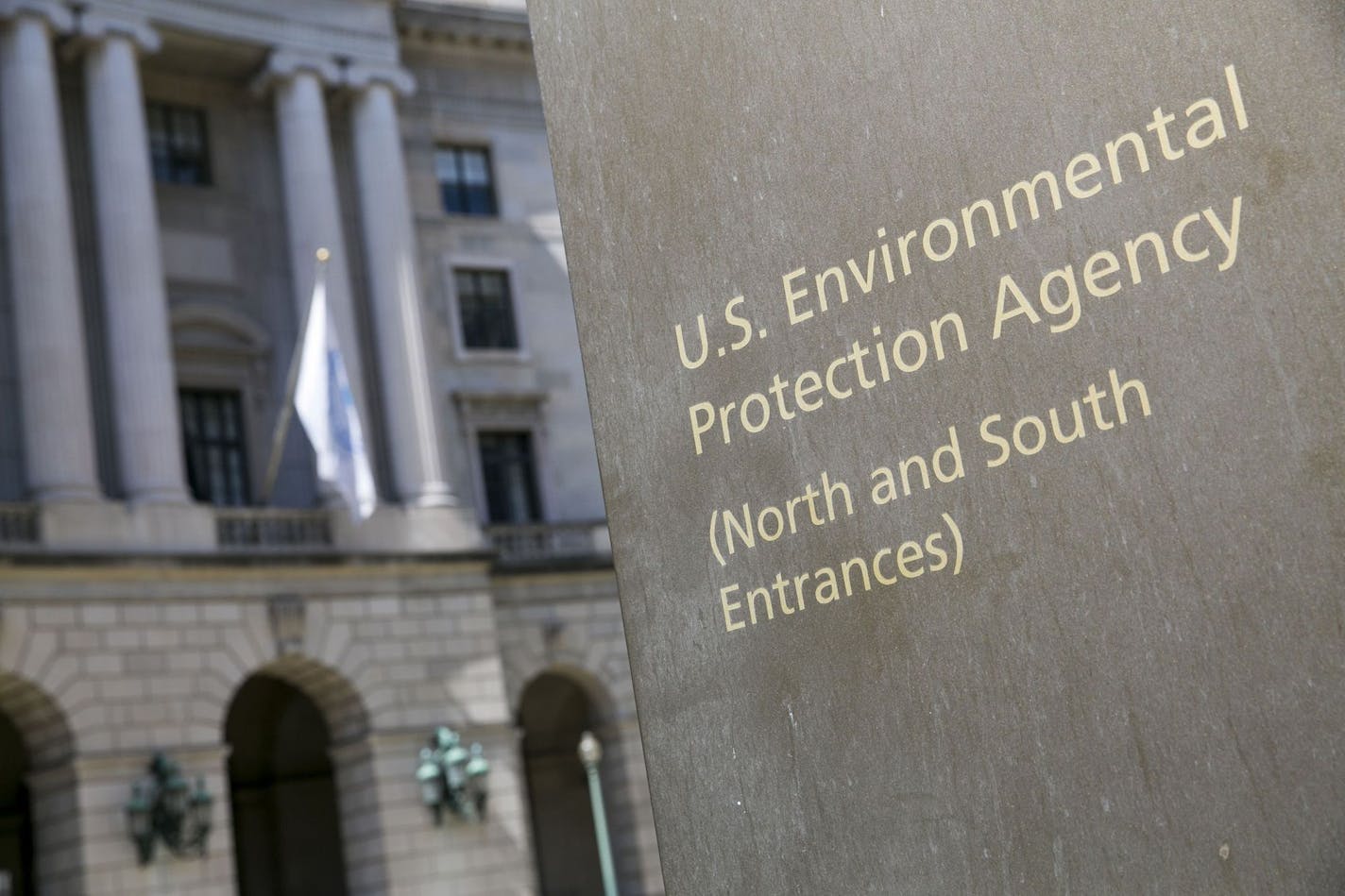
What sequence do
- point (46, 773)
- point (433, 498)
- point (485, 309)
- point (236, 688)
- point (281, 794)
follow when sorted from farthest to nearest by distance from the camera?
point (485, 309) < point (281, 794) < point (433, 498) < point (236, 688) < point (46, 773)

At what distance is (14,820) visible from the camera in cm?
3059

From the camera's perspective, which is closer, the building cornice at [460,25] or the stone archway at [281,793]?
the stone archway at [281,793]

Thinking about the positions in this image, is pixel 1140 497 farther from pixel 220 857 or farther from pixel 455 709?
pixel 455 709

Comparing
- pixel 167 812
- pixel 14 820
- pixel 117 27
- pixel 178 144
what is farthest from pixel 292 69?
pixel 14 820

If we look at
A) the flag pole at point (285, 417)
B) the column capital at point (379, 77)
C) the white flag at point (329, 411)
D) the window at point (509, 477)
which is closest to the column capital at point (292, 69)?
the column capital at point (379, 77)

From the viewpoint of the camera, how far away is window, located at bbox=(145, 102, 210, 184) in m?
32.2

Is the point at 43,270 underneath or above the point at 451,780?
above

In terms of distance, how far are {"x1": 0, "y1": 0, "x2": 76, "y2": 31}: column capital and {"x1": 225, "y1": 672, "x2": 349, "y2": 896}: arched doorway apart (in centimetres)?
1318

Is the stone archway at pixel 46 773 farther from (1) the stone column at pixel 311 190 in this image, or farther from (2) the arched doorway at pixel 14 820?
(1) the stone column at pixel 311 190

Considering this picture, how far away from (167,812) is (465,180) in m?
16.3

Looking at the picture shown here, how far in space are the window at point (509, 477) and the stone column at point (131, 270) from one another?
7242 millimetres

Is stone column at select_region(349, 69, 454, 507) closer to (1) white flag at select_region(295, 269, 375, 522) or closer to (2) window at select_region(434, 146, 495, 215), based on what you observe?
(2) window at select_region(434, 146, 495, 215)

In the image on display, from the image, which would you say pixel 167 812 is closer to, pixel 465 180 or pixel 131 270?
pixel 131 270

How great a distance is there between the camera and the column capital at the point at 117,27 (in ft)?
96.4
